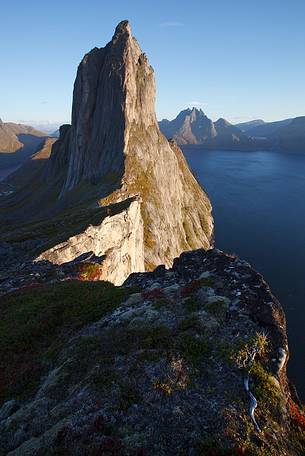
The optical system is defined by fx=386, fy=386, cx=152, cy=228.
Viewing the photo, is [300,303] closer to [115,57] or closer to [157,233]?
[157,233]

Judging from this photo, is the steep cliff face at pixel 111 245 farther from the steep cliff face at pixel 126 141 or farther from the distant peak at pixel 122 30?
the distant peak at pixel 122 30

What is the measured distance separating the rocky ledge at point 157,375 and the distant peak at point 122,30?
12312cm

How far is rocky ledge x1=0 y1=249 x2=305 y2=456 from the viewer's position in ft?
46.8

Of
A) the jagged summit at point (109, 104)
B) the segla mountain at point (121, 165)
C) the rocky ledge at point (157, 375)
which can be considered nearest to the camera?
the rocky ledge at point (157, 375)

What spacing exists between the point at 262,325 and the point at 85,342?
31.0 feet

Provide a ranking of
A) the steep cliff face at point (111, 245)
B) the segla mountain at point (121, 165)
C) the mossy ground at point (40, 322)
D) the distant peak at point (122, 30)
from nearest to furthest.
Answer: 1. the mossy ground at point (40, 322)
2. the steep cliff face at point (111, 245)
3. the segla mountain at point (121, 165)
4. the distant peak at point (122, 30)

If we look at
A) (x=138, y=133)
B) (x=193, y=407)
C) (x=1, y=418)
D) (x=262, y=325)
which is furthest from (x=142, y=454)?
(x=138, y=133)

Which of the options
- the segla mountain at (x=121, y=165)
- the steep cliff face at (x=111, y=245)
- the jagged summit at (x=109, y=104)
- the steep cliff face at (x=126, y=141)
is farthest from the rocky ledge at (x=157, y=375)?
the jagged summit at (x=109, y=104)

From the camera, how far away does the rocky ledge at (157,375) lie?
14250 millimetres

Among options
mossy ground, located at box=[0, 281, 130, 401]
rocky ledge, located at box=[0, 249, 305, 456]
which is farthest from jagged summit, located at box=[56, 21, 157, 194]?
rocky ledge, located at box=[0, 249, 305, 456]

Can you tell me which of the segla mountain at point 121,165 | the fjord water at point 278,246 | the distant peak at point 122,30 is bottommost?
the fjord water at point 278,246

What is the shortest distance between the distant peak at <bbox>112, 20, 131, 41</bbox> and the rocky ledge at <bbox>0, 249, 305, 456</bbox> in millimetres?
123120

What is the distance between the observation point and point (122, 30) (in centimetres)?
12962

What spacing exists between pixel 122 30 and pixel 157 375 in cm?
13453
